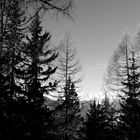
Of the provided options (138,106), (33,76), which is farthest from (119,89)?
(33,76)

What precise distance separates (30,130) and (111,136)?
888 cm

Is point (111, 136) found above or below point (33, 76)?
below

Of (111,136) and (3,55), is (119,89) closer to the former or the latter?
(111,136)

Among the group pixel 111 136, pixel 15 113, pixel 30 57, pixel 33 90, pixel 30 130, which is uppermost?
pixel 30 57

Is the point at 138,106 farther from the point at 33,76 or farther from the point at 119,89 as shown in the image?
the point at 33,76

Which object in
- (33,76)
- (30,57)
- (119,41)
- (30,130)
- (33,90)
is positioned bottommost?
(30,130)

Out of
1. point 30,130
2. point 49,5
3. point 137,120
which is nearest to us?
point 49,5

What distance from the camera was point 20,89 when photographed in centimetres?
1098

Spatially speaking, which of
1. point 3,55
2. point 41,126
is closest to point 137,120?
point 41,126

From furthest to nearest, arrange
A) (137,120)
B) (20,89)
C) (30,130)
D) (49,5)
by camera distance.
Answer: (137,120)
(20,89)
(30,130)
(49,5)

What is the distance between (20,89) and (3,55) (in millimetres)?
5731

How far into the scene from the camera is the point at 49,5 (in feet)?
14.8

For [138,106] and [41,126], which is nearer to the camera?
[41,126]

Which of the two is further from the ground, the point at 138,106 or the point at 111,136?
the point at 138,106
